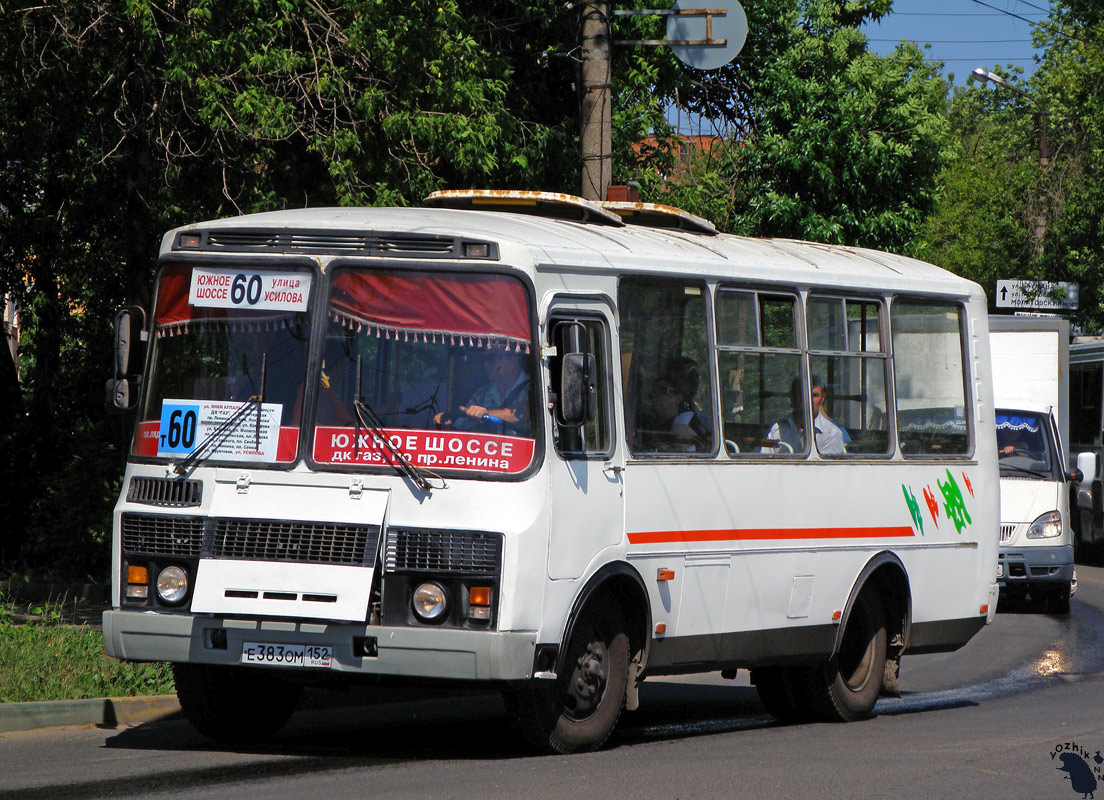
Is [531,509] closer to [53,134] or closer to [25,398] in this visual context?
[53,134]

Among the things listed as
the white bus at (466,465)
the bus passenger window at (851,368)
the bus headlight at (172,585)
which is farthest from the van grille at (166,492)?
the bus passenger window at (851,368)

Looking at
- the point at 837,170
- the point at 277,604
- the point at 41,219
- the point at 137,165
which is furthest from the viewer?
the point at 837,170

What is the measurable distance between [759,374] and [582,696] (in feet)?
8.11

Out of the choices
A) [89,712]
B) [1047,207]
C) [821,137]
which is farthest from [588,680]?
[1047,207]

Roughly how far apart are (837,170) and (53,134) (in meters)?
12.6

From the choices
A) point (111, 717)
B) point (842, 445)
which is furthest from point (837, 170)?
point (111, 717)

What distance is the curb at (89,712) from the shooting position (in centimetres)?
952

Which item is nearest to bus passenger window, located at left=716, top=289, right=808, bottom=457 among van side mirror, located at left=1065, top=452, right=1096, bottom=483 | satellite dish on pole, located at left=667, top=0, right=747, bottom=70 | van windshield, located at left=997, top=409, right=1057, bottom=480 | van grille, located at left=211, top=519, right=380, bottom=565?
van grille, located at left=211, top=519, right=380, bottom=565

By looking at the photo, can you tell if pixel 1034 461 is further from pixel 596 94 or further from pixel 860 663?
pixel 860 663

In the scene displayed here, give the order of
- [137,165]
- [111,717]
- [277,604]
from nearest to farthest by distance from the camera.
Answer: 1. [277,604]
2. [111,717]
3. [137,165]

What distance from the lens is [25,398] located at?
21.1m

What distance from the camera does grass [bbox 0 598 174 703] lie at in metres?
9.96

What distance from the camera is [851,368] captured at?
11305 millimetres

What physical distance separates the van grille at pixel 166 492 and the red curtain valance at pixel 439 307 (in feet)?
3.69
